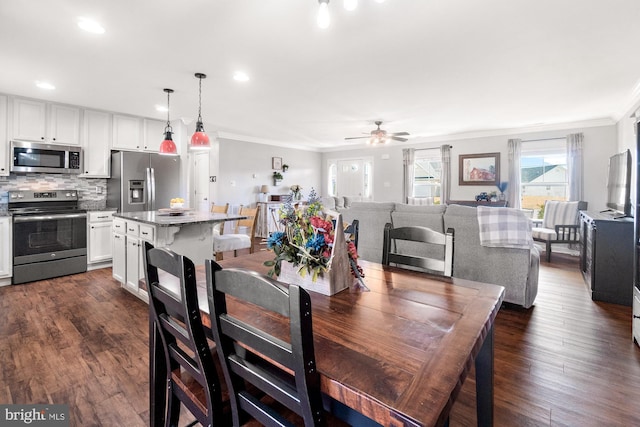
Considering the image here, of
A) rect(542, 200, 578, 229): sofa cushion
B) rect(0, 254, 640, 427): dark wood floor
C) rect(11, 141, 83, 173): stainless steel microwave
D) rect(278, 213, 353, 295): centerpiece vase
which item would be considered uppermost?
rect(11, 141, 83, 173): stainless steel microwave

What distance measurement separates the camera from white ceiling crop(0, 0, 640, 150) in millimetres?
2238

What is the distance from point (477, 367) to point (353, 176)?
7564 mm

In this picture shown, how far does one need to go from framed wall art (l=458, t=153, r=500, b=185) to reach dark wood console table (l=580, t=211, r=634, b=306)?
3.32m

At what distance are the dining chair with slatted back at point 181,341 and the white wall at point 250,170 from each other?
228 inches

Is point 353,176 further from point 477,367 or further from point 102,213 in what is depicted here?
point 477,367

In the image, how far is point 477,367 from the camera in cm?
135

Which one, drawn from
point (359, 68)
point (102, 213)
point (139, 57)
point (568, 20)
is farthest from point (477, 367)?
point (102, 213)

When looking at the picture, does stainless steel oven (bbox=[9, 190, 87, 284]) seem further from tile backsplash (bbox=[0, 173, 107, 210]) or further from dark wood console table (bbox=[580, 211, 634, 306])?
dark wood console table (bbox=[580, 211, 634, 306])

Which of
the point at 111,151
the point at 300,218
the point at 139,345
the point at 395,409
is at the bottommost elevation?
the point at 139,345

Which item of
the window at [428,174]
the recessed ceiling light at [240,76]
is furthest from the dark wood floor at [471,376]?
the window at [428,174]

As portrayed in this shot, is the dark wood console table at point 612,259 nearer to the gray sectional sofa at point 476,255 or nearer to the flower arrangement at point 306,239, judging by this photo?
the gray sectional sofa at point 476,255

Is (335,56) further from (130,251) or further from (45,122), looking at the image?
(45,122)

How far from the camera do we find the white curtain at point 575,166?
552 cm

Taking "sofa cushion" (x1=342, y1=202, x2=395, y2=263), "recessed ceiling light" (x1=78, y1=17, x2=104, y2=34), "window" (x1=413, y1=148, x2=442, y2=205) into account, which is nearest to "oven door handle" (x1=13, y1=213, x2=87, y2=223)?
"recessed ceiling light" (x1=78, y1=17, x2=104, y2=34)
